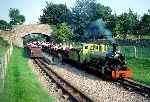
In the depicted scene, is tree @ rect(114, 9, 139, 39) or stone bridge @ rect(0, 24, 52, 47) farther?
stone bridge @ rect(0, 24, 52, 47)

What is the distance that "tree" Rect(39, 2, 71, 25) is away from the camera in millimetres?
102125

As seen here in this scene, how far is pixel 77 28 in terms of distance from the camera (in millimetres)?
70188

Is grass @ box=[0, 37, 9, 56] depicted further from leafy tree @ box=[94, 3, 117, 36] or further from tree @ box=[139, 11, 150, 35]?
tree @ box=[139, 11, 150, 35]

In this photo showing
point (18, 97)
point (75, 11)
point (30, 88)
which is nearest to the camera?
point (18, 97)

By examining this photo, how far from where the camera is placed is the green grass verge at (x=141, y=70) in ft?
63.2

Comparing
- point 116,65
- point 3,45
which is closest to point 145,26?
point 3,45

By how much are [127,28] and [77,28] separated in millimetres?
11669

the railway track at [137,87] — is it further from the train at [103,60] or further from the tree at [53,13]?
the tree at [53,13]

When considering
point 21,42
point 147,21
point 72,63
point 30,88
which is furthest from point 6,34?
point 30,88

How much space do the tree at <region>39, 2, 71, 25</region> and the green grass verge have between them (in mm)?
72971

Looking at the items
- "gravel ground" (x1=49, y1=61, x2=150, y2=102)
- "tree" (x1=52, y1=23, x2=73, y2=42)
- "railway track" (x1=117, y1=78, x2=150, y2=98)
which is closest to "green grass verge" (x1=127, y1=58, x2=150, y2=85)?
"railway track" (x1=117, y1=78, x2=150, y2=98)

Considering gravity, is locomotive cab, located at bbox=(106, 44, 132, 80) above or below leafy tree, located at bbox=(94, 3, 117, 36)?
below

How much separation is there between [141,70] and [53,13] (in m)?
83.6

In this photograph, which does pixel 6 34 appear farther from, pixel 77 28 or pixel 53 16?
pixel 53 16
